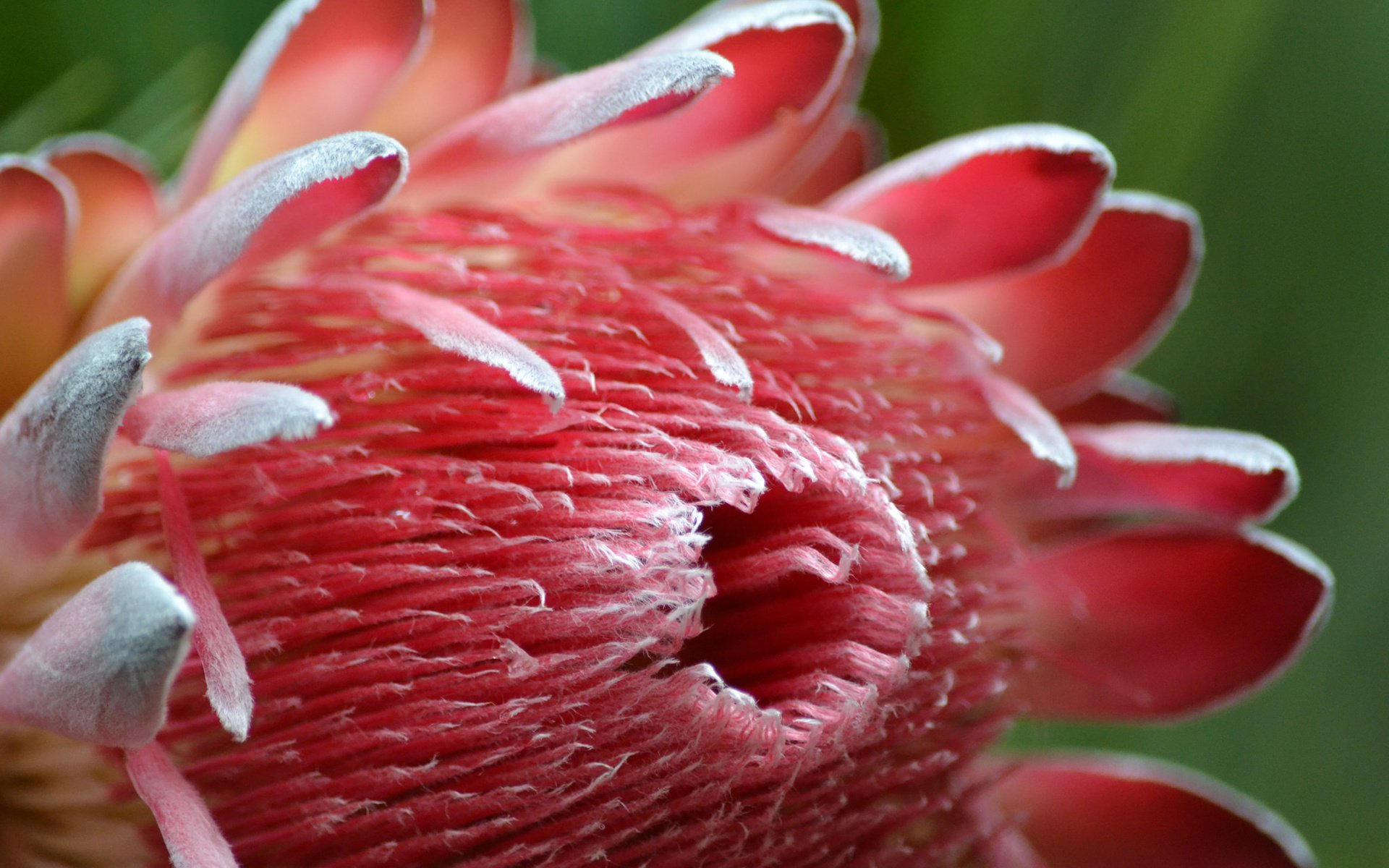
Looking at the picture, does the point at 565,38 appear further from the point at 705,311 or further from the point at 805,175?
the point at 705,311

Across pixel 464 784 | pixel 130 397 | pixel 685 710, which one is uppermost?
pixel 130 397

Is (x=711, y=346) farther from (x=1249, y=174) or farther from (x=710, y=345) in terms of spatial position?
(x=1249, y=174)

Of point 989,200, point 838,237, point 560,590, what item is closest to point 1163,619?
point 989,200

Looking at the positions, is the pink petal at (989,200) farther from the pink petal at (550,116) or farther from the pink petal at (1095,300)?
the pink petal at (550,116)

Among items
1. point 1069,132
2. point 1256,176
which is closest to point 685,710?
point 1069,132

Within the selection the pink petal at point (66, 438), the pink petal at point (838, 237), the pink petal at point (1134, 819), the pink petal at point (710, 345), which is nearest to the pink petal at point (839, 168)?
the pink petal at point (838, 237)

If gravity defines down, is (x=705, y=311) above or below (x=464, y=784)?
above

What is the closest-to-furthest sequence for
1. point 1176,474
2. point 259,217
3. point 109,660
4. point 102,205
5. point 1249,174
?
point 109,660 → point 259,217 → point 102,205 → point 1176,474 → point 1249,174
